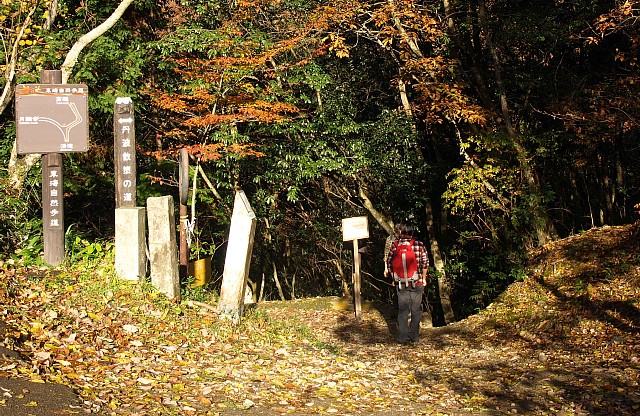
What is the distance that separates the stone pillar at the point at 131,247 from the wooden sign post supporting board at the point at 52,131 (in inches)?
38.6

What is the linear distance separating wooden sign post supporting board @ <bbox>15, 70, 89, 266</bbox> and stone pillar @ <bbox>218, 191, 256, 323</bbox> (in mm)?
2333

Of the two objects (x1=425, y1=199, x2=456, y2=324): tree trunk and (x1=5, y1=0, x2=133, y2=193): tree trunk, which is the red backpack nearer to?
(x1=5, y1=0, x2=133, y2=193): tree trunk

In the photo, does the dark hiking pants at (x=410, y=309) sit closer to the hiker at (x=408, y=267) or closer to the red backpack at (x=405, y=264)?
the hiker at (x=408, y=267)

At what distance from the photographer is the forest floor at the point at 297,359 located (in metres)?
5.94

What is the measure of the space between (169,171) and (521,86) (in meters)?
9.29

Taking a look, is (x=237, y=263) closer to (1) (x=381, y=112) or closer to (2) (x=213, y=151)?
(2) (x=213, y=151)

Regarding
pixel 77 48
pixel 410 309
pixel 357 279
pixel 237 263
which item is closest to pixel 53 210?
pixel 237 263

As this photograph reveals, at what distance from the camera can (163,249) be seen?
29.3 feet

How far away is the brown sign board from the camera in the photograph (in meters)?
9.25

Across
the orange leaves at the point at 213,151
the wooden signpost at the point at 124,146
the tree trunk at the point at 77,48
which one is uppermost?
the tree trunk at the point at 77,48

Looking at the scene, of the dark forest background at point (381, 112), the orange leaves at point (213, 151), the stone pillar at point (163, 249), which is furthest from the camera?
the orange leaves at point (213, 151)

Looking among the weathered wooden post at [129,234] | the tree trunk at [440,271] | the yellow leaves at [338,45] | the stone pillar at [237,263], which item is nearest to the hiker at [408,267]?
the stone pillar at [237,263]

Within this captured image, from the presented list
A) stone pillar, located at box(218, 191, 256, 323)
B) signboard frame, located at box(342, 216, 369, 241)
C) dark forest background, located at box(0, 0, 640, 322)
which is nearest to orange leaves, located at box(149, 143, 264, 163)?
dark forest background, located at box(0, 0, 640, 322)

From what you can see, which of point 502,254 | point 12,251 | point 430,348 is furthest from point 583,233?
point 12,251
